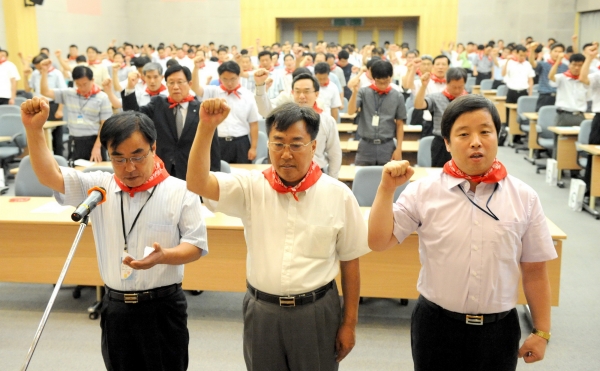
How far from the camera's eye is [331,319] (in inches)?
79.7

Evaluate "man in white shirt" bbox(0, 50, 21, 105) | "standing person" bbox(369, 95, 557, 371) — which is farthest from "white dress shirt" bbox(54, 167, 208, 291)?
"man in white shirt" bbox(0, 50, 21, 105)

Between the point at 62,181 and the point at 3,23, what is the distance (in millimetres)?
13517

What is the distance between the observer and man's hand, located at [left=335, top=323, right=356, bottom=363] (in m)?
2.04

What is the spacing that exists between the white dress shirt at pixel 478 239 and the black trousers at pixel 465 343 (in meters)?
0.06

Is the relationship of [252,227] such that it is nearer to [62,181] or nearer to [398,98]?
[62,181]

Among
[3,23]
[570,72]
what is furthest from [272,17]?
[570,72]

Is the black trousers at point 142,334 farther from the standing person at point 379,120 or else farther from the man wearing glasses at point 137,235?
the standing person at point 379,120

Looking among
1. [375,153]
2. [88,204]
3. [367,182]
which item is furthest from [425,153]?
[88,204]

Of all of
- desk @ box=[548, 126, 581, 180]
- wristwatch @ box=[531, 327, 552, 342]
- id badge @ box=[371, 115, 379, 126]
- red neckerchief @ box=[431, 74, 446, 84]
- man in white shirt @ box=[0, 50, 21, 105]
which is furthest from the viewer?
man in white shirt @ box=[0, 50, 21, 105]

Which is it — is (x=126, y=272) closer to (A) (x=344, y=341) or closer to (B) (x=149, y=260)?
(B) (x=149, y=260)

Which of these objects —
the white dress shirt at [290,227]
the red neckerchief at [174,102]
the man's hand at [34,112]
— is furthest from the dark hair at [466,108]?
the red neckerchief at [174,102]

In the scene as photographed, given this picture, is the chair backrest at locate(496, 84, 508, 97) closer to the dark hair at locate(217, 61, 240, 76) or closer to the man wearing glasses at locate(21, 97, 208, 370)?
the dark hair at locate(217, 61, 240, 76)

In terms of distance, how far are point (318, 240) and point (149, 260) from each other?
0.56 metres

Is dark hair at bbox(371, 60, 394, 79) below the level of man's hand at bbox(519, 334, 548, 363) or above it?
above
